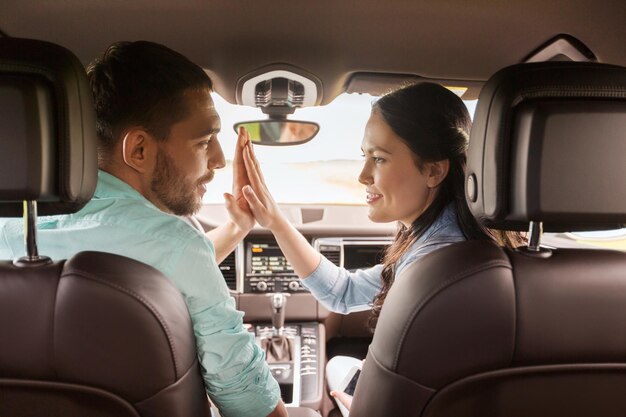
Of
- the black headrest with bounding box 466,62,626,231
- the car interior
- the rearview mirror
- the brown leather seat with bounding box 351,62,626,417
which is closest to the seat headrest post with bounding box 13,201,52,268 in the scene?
the car interior

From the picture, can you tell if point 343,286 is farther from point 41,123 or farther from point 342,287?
point 41,123

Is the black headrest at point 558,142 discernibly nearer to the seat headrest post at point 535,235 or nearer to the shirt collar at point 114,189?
the seat headrest post at point 535,235

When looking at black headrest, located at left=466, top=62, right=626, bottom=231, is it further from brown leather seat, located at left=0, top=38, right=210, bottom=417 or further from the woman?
brown leather seat, located at left=0, top=38, right=210, bottom=417

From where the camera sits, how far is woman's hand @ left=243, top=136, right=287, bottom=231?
2.27 metres

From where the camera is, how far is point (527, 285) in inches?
51.3

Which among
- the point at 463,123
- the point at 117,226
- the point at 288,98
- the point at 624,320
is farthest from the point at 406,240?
the point at 117,226

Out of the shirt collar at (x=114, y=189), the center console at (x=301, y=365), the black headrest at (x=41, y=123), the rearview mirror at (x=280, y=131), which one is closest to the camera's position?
the black headrest at (x=41, y=123)

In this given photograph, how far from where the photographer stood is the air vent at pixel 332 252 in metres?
3.64

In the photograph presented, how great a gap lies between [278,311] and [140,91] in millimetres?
2138

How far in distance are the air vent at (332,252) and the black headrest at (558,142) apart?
7.84ft

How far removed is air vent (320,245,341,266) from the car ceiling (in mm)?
1457

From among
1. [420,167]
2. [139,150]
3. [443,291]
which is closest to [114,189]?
[139,150]

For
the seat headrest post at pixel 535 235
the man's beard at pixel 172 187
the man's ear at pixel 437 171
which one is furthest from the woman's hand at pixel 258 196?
the seat headrest post at pixel 535 235

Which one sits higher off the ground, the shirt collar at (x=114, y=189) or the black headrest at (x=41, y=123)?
the black headrest at (x=41, y=123)
